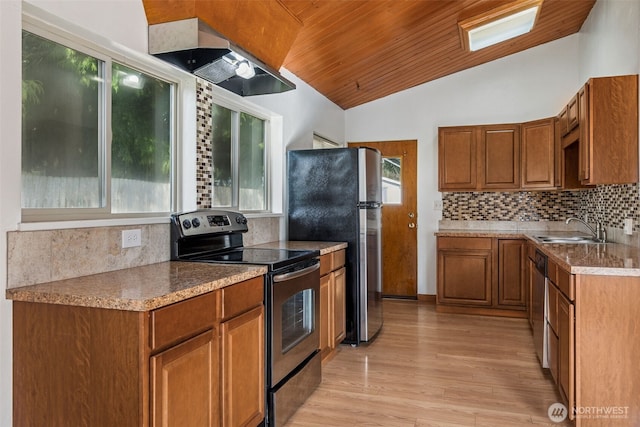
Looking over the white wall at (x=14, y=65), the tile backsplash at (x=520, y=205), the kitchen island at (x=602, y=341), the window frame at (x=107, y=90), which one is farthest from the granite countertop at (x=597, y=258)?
the white wall at (x=14, y=65)

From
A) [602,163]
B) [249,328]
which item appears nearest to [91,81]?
[249,328]

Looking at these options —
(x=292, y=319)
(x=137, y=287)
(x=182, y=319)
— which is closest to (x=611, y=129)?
(x=292, y=319)

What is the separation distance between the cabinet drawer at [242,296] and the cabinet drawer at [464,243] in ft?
10.6

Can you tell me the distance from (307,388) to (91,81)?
2.11m

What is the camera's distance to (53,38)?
199cm

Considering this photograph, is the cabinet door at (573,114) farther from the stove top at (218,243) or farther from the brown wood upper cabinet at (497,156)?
the stove top at (218,243)

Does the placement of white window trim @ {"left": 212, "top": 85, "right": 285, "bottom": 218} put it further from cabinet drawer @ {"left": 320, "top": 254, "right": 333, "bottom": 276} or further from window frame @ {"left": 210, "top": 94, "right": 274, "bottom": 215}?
cabinet drawer @ {"left": 320, "top": 254, "right": 333, "bottom": 276}

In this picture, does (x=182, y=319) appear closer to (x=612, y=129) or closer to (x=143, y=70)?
(x=143, y=70)

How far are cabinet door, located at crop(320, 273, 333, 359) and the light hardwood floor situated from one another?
0.17 meters

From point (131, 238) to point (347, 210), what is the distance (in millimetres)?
1982

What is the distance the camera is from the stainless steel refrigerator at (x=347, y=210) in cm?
384

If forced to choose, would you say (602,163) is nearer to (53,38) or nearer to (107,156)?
(107,156)

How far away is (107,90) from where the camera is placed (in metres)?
2.27

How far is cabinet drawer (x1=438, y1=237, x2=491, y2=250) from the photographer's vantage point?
492 cm
